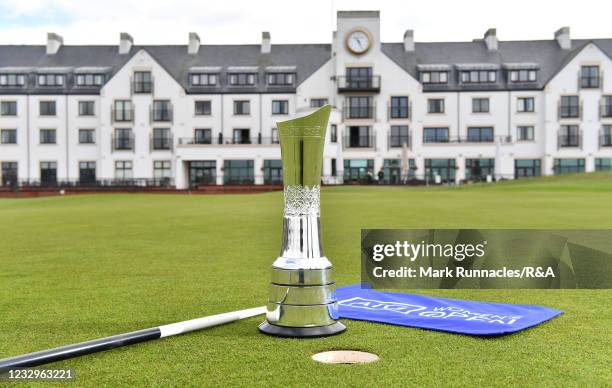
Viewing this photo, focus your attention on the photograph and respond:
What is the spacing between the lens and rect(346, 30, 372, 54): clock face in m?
68.3

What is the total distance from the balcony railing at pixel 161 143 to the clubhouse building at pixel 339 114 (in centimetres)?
11

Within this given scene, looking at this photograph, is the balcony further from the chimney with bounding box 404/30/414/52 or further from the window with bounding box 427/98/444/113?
the chimney with bounding box 404/30/414/52

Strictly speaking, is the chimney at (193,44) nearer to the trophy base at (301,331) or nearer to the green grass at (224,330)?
the green grass at (224,330)

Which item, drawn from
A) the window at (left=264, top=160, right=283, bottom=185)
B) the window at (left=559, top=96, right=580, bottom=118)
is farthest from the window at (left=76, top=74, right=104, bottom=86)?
the window at (left=559, top=96, right=580, bottom=118)

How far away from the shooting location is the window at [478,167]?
67.3 meters

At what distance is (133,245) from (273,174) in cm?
5527

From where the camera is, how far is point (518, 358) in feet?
15.0

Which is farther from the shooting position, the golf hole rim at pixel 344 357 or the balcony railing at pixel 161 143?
the balcony railing at pixel 161 143

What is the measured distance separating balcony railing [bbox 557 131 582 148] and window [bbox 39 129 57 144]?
169 feet

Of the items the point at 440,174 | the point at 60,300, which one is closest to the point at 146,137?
the point at 440,174

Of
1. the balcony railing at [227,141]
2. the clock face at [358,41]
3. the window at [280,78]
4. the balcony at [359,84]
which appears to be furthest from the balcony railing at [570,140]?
the balcony railing at [227,141]

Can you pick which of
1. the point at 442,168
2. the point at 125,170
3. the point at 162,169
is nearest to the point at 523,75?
the point at 442,168

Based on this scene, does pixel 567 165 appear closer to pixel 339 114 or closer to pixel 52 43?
pixel 339 114

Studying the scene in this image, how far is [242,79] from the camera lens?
2756 inches
